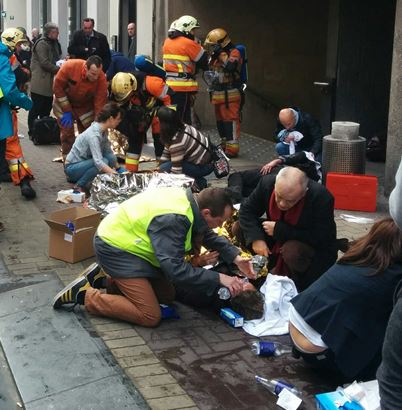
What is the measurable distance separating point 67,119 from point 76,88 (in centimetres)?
44

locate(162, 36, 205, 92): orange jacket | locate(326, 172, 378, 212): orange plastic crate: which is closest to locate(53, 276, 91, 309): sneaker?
locate(326, 172, 378, 212): orange plastic crate

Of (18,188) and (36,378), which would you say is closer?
(36,378)

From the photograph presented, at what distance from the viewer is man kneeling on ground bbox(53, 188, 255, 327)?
4.59 m

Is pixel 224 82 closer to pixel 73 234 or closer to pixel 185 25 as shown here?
pixel 185 25

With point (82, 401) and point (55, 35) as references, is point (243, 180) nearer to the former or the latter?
point (82, 401)

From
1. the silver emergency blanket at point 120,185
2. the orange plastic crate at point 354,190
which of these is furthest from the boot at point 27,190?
the orange plastic crate at point 354,190

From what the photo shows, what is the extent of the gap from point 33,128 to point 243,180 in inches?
226

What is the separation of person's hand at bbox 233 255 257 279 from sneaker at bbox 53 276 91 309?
3.32 ft

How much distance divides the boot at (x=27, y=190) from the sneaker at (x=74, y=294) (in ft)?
11.0

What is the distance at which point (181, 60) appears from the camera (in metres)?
10.2

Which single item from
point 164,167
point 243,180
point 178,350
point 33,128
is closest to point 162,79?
point 164,167

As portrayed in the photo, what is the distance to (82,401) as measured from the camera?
3979mm

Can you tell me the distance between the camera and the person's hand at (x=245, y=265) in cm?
504

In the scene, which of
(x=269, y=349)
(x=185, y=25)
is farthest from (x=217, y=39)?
(x=269, y=349)
